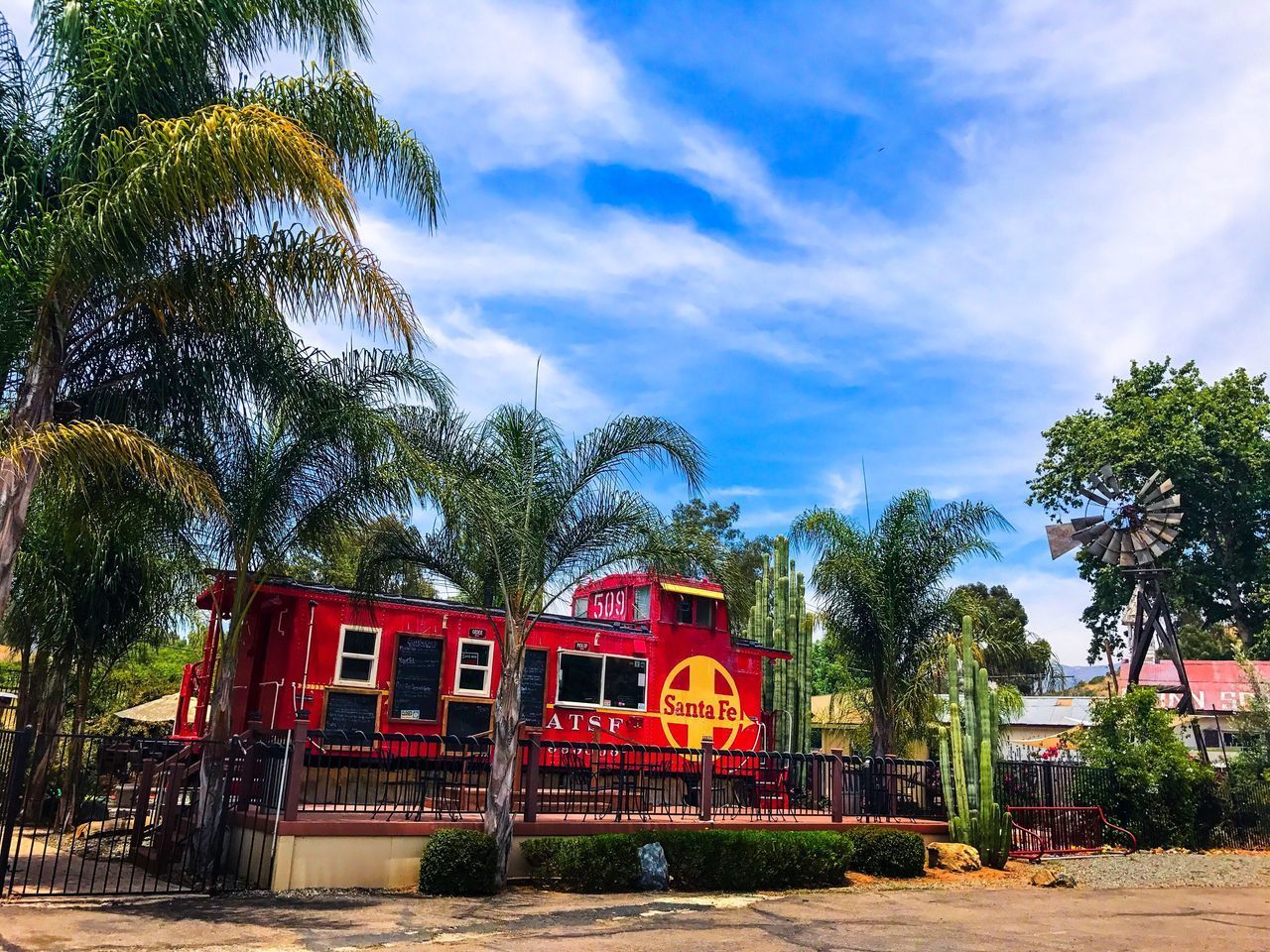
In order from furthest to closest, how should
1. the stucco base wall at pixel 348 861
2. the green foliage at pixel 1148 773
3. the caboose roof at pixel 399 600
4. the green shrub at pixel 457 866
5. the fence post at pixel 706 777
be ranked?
the green foliage at pixel 1148 773 → the fence post at pixel 706 777 → the caboose roof at pixel 399 600 → the green shrub at pixel 457 866 → the stucco base wall at pixel 348 861

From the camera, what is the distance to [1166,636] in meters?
29.1

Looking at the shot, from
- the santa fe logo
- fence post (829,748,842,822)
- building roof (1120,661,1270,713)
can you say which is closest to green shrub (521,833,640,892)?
fence post (829,748,842,822)

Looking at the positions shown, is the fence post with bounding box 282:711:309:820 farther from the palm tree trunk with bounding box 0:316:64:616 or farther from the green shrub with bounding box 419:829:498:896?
the palm tree trunk with bounding box 0:316:64:616

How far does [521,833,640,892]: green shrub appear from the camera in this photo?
40.2 ft

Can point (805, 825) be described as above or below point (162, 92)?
below

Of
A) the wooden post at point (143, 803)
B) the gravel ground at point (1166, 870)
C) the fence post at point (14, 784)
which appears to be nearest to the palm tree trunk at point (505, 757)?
the wooden post at point (143, 803)

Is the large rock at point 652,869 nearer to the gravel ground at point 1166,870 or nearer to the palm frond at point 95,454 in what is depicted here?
the gravel ground at point 1166,870

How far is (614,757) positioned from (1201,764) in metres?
14.1

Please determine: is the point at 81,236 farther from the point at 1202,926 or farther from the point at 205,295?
the point at 1202,926

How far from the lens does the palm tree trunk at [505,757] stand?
12016 mm

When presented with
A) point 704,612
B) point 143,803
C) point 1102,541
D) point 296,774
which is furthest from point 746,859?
point 1102,541

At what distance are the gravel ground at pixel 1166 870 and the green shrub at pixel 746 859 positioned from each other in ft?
14.3

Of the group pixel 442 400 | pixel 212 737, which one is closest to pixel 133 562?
pixel 212 737

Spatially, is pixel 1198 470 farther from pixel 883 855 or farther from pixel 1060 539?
pixel 883 855
